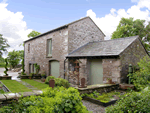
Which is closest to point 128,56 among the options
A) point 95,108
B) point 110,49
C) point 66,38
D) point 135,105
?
point 110,49

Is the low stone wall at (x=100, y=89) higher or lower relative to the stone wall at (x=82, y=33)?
lower

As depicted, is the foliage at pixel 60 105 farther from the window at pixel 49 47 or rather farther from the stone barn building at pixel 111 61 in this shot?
the window at pixel 49 47

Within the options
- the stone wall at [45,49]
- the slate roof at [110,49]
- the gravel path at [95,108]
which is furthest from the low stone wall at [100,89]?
the stone wall at [45,49]

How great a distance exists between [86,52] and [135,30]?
53.1ft

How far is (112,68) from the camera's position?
8.61m

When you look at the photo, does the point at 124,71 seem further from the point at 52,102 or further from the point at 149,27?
the point at 149,27

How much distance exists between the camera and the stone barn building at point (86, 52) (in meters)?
8.71

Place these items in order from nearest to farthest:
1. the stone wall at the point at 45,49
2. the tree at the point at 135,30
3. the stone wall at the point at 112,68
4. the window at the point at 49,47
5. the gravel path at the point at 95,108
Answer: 1. the gravel path at the point at 95,108
2. the stone wall at the point at 112,68
3. the stone wall at the point at 45,49
4. the window at the point at 49,47
5. the tree at the point at 135,30

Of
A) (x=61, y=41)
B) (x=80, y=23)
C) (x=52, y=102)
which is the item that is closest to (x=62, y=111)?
(x=52, y=102)

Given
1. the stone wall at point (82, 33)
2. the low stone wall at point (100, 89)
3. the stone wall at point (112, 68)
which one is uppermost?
the stone wall at point (82, 33)

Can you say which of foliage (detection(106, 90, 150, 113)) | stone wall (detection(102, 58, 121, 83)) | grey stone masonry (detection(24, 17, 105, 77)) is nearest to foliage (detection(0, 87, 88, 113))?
foliage (detection(106, 90, 150, 113))

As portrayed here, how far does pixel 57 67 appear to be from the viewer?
13.2 m

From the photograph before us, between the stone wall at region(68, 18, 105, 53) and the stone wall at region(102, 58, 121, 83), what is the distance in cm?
409

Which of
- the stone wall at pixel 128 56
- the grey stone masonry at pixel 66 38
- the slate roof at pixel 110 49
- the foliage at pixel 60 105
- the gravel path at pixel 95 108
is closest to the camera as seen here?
the foliage at pixel 60 105
